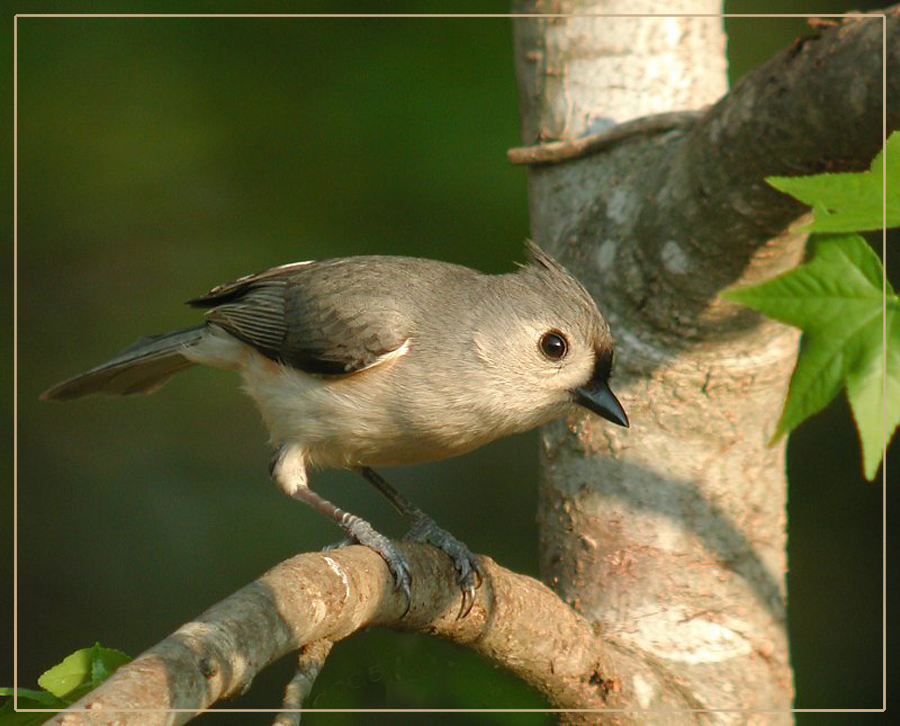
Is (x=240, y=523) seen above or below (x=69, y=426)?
below

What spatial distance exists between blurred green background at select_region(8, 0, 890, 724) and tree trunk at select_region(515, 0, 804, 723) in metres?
0.54

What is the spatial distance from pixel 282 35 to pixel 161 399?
235 centimetres

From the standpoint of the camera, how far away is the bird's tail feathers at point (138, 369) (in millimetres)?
3627

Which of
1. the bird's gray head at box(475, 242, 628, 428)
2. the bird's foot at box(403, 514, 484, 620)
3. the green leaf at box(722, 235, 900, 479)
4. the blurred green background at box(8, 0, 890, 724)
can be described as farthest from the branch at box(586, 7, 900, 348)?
the blurred green background at box(8, 0, 890, 724)

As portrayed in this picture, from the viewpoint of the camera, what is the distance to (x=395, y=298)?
3.12 m

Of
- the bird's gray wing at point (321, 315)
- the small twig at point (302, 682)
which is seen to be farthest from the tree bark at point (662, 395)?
the small twig at point (302, 682)

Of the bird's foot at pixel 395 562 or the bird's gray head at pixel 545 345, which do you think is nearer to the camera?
the bird's foot at pixel 395 562

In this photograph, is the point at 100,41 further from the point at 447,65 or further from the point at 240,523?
the point at 240,523

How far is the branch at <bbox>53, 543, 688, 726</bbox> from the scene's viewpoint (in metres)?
1.54

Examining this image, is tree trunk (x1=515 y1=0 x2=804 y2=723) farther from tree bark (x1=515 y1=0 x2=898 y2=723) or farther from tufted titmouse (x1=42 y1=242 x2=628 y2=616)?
tufted titmouse (x1=42 y1=242 x2=628 y2=616)

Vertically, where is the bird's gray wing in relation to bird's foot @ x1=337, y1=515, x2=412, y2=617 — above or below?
above

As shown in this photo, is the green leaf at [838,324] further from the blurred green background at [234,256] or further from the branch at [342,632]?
the blurred green background at [234,256]

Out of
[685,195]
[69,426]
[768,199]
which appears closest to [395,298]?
[685,195]

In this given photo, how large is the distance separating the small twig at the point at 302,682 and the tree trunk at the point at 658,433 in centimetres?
97
